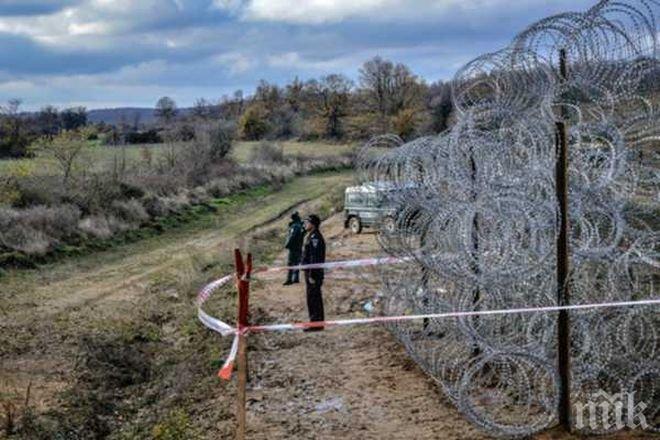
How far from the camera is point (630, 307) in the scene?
7.43 meters

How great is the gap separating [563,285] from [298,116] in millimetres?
72259

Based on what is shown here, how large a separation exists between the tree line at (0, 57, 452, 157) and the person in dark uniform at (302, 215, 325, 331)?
36075 millimetres

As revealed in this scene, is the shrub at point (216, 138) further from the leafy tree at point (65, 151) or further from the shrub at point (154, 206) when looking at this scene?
the shrub at point (154, 206)

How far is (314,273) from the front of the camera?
1099 cm

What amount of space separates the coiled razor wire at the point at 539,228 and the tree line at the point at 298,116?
130 ft

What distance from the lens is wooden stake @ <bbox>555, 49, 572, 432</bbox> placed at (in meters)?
6.44

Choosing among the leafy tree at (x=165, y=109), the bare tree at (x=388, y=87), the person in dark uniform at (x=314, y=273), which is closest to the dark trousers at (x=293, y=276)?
the person in dark uniform at (x=314, y=273)

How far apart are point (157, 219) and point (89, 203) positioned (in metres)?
2.25

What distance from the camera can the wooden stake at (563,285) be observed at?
644 centimetres

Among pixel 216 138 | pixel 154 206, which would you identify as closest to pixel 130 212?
pixel 154 206

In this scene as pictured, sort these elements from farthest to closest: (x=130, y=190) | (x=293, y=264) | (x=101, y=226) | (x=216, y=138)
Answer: (x=216, y=138)
(x=130, y=190)
(x=101, y=226)
(x=293, y=264)

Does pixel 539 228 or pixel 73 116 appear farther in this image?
pixel 73 116

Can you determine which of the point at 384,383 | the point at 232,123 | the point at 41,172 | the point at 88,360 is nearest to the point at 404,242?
the point at 384,383

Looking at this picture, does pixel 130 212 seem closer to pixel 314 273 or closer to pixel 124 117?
pixel 314 273
